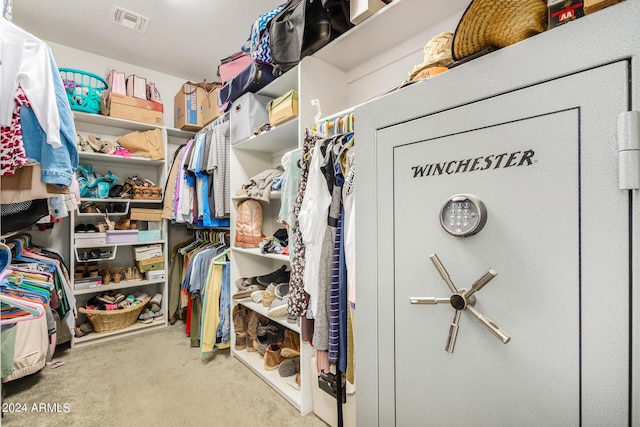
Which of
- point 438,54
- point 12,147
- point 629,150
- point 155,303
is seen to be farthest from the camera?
point 155,303

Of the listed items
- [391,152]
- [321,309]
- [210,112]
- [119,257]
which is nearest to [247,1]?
[210,112]

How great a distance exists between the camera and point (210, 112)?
2785mm

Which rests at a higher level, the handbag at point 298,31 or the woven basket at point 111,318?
the handbag at point 298,31

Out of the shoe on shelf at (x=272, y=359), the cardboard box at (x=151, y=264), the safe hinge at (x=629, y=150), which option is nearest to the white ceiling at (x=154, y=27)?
the cardboard box at (x=151, y=264)

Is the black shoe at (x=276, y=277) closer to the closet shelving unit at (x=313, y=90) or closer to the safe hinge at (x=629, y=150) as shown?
the closet shelving unit at (x=313, y=90)

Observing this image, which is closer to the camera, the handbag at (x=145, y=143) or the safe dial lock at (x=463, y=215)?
the safe dial lock at (x=463, y=215)

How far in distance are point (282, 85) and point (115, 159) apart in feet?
6.39

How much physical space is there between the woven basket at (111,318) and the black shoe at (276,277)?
1410 millimetres

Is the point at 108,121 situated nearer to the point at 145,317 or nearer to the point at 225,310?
the point at 145,317

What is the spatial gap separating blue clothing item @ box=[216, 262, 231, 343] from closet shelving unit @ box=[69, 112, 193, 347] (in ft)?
3.39

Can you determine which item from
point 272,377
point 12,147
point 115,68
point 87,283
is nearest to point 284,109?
point 12,147

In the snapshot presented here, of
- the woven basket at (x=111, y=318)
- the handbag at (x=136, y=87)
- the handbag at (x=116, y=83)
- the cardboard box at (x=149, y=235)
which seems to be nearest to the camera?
the woven basket at (x=111, y=318)

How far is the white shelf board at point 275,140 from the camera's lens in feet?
6.01

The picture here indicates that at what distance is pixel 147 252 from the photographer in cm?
288
